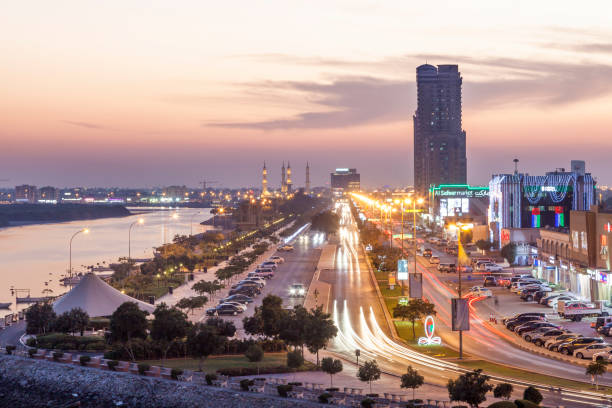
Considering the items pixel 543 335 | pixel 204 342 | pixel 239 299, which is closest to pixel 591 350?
pixel 543 335

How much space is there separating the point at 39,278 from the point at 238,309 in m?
37.4

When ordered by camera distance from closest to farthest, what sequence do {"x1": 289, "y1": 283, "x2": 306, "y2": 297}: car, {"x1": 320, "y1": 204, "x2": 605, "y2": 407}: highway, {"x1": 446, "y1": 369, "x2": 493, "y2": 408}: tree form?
{"x1": 446, "y1": 369, "x2": 493, "y2": 408}: tree → {"x1": 320, "y1": 204, "x2": 605, "y2": 407}: highway → {"x1": 289, "y1": 283, "x2": 306, "y2": 297}: car

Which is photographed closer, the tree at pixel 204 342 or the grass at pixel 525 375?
the grass at pixel 525 375

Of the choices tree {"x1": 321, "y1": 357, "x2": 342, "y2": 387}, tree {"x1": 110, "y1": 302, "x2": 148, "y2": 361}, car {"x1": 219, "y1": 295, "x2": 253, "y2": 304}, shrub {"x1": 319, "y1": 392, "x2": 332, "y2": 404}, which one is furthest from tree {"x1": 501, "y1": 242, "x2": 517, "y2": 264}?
shrub {"x1": 319, "y1": 392, "x2": 332, "y2": 404}

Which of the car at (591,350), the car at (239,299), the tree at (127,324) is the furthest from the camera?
the car at (239,299)

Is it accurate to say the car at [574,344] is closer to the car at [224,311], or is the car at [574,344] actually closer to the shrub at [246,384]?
the shrub at [246,384]

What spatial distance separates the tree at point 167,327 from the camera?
2672 cm

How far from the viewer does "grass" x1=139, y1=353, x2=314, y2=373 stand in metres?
25.6

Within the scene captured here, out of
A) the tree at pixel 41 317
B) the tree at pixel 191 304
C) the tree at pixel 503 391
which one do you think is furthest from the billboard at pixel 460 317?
the tree at pixel 41 317

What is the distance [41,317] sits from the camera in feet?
103

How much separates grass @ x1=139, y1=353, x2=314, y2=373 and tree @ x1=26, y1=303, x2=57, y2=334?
6.54m

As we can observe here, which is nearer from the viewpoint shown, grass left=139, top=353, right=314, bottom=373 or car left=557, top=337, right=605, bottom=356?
grass left=139, top=353, right=314, bottom=373

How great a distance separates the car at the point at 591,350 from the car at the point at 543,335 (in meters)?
2.42

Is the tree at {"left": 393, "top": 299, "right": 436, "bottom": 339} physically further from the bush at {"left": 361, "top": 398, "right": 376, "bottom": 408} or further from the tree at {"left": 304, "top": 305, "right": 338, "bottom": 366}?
the bush at {"left": 361, "top": 398, "right": 376, "bottom": 408}
